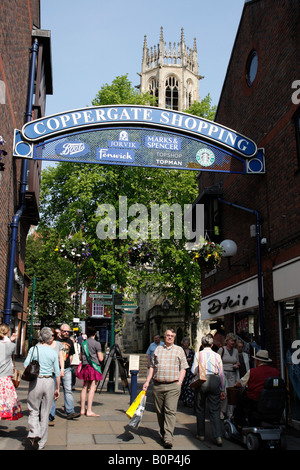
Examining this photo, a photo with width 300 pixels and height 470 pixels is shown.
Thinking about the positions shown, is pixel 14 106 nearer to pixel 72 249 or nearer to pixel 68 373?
pixel 72 249

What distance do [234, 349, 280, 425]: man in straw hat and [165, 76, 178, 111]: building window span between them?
212 ft

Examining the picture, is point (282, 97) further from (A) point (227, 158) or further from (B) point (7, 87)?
(B) point (7, 87)

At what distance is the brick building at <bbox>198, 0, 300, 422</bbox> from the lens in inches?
379

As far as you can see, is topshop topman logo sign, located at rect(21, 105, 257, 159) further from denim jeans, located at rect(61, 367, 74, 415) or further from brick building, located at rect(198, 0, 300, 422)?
denim jeans, located at rect(61, 367, 74, 415)

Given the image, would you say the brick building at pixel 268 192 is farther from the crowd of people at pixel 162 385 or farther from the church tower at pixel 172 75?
the church tower at pixel 172 75

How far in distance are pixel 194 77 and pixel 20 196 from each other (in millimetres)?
64267

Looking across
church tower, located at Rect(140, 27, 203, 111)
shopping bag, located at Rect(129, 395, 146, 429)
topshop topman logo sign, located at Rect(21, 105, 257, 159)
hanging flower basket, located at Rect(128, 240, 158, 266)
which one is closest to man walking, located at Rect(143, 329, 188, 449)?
shopping bag, located at Rect(129, 395, 146, 429)

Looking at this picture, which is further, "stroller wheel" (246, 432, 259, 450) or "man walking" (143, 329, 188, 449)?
"man walking" (143, 329, 188, 449)

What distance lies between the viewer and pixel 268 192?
434 inches

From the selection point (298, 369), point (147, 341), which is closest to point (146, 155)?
point (298, 369)

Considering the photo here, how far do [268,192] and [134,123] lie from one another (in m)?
3.80

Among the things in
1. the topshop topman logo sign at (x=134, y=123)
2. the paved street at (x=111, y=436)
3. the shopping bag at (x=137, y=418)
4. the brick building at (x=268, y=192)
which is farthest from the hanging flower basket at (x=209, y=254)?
the shopping bag at (x=137, y=418)

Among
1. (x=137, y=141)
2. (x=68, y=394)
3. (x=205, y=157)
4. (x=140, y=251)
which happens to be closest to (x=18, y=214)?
(x=137, y=141)

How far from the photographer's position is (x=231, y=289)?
13656 millimetres
